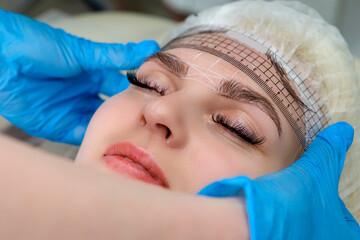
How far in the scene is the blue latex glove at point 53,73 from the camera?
4.20 feet

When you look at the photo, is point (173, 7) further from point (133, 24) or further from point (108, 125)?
point (108, 125)

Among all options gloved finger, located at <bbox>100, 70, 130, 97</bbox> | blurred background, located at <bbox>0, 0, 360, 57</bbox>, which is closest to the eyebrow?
gloved finger, located at <bbox>100, 70, 130, 97</bbox>

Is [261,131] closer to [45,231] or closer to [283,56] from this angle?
[283,56]

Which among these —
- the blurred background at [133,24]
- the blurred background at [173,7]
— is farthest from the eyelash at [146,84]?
the blurred background at [173,7]

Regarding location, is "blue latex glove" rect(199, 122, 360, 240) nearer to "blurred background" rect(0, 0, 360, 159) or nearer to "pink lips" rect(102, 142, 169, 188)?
"pink lips" rect(102, 142, 169, 188)

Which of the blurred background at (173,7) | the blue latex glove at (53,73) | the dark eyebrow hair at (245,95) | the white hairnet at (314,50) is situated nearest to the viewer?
the dark eyebrow hair at (245,95)

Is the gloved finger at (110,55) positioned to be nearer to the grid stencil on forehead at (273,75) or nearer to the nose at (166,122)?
the grid stencil on forehead at (273,75)

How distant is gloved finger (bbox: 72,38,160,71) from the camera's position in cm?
137

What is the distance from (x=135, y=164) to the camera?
883 mm

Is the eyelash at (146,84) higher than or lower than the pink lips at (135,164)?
higher

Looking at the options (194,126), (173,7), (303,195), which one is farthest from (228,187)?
(173,7)

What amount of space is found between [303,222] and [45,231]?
50 cm

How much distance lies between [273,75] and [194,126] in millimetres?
302

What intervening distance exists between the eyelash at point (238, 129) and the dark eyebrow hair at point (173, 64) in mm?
174
